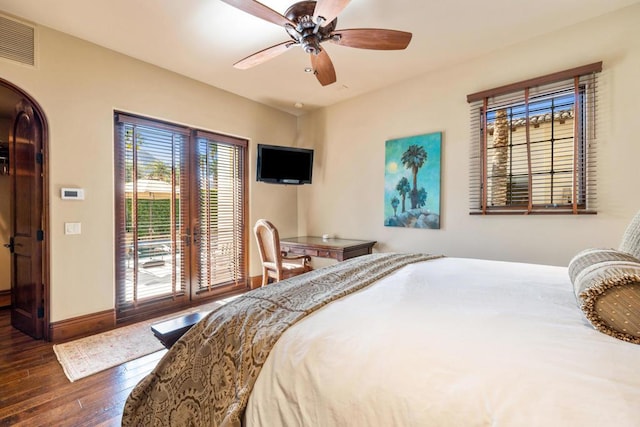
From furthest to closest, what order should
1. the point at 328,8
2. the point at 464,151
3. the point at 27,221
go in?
the point at 464,151
the point at 27,221
the point at 328,8

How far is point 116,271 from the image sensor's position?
3.10 metres

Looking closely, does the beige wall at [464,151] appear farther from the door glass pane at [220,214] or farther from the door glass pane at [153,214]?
the door glass pane at [153,214]

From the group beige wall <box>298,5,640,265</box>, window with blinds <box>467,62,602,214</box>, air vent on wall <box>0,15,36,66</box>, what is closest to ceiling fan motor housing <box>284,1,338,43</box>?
beige wall <box>298,5,640,265</box>

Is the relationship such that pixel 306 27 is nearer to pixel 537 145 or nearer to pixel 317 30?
pixel 317 30

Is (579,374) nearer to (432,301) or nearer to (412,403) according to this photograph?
(412,403)

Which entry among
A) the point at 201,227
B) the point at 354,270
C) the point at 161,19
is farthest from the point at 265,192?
the point at 354,270

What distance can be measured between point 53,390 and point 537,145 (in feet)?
14.5

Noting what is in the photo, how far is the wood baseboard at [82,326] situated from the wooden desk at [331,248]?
213 cm

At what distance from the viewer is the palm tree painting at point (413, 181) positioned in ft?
11.2

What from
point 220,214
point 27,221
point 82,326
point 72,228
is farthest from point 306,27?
point 82,326

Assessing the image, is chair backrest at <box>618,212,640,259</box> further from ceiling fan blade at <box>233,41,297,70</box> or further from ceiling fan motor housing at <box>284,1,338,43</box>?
ceiling fan blade at <box>233,41,297,70</box>

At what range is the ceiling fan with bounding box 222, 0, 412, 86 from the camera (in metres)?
1.84

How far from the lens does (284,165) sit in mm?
4258

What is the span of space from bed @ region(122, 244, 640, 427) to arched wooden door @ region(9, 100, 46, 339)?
231 cm
